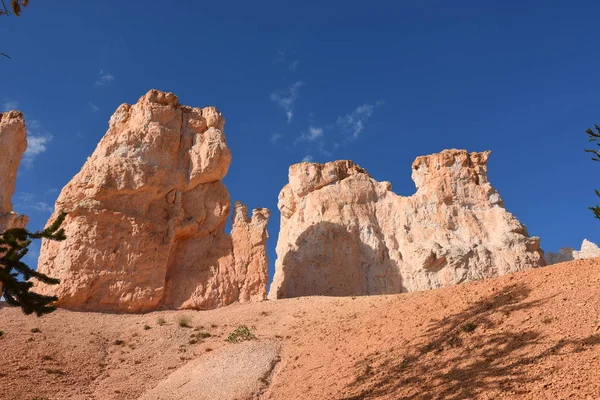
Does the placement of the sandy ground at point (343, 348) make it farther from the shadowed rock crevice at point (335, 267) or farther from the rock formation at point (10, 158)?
the rock formation at point (10, 158)

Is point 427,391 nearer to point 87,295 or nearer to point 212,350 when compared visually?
point 212,350

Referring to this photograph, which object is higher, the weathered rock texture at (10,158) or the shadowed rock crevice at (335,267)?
the weathered rock texture at (10,158)

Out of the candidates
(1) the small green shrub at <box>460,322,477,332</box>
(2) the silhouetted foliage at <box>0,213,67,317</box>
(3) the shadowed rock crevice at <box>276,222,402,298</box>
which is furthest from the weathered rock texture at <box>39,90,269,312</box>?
(1) the small green shrub at <box>460,322,477,332</box>

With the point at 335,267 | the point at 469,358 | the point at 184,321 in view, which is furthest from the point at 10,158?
the point at 469,358

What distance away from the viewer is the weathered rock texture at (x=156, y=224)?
26.4 metres

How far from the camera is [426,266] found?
3469 cm

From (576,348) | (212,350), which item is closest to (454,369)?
(576,348)

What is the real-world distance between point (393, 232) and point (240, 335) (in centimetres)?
1909

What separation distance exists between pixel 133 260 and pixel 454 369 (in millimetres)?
19110

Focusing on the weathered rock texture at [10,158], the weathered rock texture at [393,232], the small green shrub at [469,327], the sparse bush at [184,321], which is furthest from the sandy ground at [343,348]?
the weathered rock texture at [393,232]

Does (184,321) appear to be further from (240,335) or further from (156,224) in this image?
(156,224)

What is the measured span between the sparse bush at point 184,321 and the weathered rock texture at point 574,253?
35183 mm

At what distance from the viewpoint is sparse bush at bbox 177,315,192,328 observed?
76.5 ft

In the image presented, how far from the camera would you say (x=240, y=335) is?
21.7m
